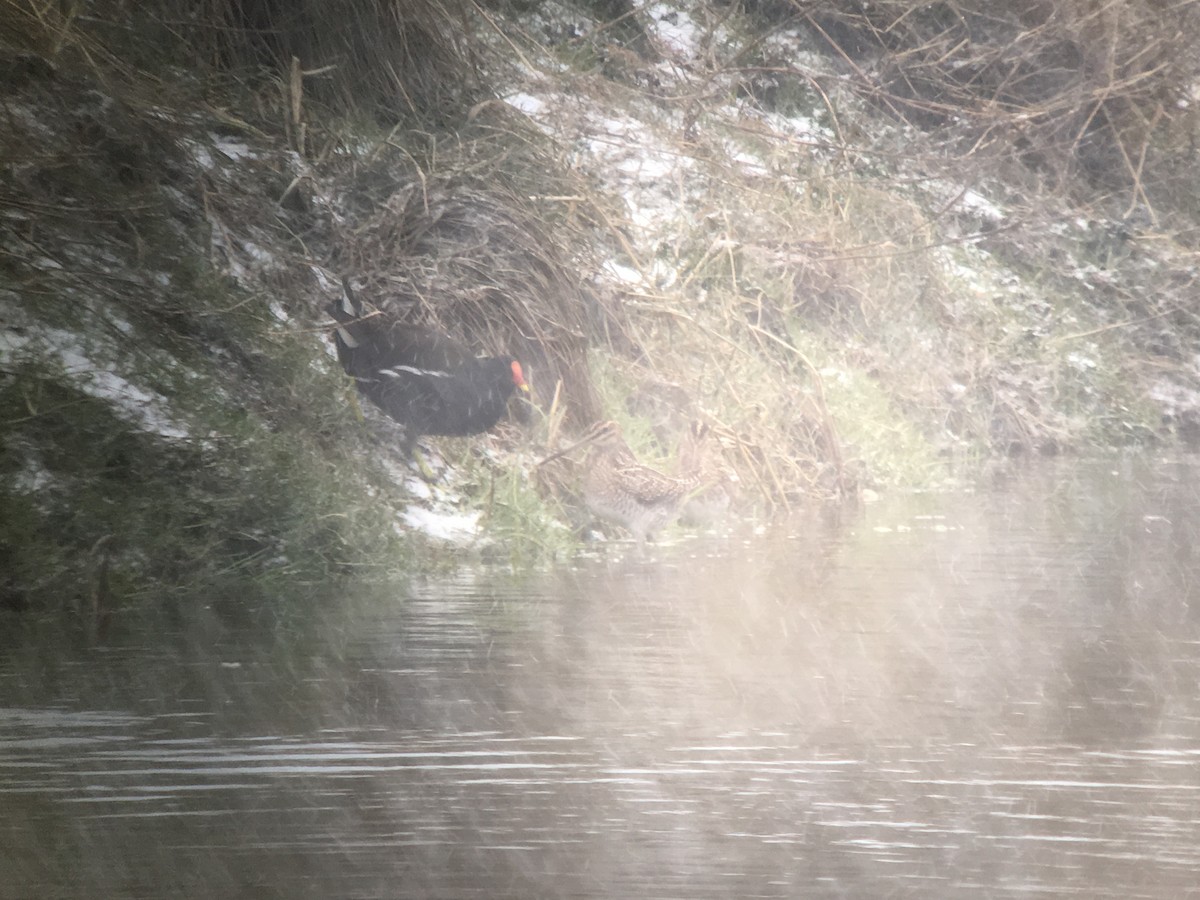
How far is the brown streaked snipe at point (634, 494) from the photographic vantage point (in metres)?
3.63

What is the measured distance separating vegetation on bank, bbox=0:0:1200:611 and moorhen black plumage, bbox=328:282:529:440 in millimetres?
75

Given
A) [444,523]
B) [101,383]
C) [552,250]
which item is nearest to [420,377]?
[444,523]

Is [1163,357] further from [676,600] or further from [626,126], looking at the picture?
[676,600]

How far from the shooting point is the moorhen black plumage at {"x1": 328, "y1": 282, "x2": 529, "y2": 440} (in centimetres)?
368

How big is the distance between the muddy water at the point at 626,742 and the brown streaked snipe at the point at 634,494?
373mm

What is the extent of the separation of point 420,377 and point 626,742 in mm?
1833

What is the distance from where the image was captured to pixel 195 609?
9.29 ft

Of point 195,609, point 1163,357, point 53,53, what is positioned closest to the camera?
point 195,609

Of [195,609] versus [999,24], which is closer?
[195,609]

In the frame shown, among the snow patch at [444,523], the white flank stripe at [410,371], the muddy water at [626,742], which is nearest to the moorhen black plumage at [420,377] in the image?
the white flank stripe at [410,371]

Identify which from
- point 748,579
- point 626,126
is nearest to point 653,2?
point 626,126

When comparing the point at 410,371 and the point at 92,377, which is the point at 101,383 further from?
the point at 410,371

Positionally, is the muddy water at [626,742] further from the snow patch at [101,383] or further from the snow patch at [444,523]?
the snow patch at [101,383]

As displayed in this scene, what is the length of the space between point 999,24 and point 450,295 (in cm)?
414
